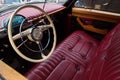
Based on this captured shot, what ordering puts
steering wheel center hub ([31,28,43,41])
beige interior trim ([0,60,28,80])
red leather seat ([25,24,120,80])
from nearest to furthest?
beige interior trim ([0,60,28,80]), red leather seat ([25,24,120,80]), steering wheel center hub ([31,28,43,41])

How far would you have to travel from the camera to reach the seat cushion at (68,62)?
1548mm

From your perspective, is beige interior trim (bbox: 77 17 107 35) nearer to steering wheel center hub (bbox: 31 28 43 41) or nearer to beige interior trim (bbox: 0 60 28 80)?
steering wheel center hub (bbox: 31 28 43 41)

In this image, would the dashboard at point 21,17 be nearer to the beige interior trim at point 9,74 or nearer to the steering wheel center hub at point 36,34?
the steering wheel center hub at point 36,34

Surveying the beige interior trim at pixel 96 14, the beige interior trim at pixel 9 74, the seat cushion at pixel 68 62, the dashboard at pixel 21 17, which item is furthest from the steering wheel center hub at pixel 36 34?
the beige interior trim at pixel 96 14

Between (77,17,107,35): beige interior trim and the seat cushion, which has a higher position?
(77,17,107,35): beige interior trim

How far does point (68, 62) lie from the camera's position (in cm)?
177

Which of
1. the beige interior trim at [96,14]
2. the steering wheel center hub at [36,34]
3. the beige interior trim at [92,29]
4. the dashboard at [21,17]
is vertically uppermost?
the dashboard at [21,17]

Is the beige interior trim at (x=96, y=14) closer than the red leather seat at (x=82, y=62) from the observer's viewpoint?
No

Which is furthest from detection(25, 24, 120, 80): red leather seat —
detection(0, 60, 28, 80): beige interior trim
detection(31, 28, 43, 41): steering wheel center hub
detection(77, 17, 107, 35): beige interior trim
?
detection(0, 60, 28, 80): beige interior trim

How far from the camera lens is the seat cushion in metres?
1.55

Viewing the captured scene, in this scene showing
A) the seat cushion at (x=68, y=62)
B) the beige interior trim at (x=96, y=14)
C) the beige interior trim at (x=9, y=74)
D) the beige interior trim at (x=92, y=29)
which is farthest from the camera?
the beige interior trim at (x=92, y=29)

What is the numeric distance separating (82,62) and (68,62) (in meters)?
0.17

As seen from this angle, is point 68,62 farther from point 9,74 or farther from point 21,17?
point 9,74

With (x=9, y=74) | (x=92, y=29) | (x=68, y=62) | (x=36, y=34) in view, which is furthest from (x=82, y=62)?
(x=9, y=74)
